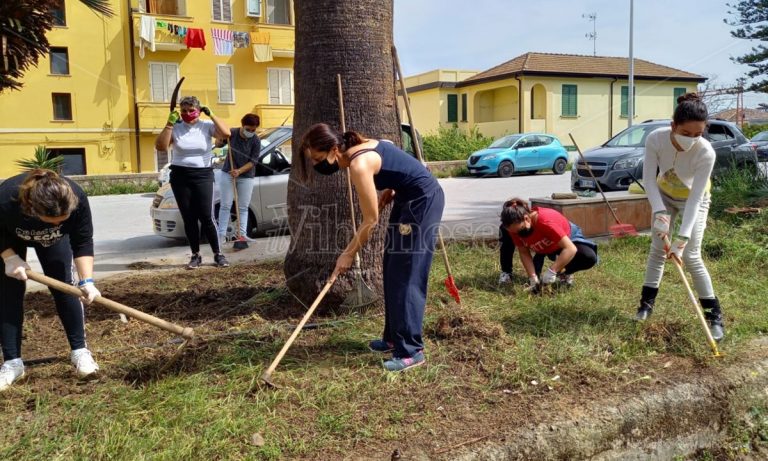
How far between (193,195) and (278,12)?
22.1 meters

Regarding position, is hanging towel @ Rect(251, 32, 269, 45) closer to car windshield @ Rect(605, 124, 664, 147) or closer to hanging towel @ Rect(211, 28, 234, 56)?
hanging towel @ Rect(211, 28, 234, 56)

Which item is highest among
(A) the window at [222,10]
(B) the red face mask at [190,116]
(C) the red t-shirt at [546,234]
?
(A) the window at [222,10]

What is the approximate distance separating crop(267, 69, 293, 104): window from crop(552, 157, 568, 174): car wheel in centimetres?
1171

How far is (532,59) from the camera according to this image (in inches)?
1227

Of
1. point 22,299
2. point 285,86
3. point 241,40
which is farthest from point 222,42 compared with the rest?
point 22,299

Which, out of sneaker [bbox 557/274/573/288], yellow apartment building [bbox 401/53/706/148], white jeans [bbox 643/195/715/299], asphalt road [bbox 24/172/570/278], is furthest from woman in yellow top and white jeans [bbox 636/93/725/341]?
yellow apartment building [bbox 401/53/706/148]

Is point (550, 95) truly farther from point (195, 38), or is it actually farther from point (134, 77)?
point (134, 77)

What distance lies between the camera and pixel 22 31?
523cm

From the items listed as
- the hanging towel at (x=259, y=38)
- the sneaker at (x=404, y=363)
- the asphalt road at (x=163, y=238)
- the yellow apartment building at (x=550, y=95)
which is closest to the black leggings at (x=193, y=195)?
the asphalt road at (x=163, y=238)

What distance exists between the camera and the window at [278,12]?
85.9 feet

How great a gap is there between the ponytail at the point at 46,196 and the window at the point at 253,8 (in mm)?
24078

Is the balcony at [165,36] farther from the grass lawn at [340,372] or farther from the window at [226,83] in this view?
the grass lawn at [340,372]

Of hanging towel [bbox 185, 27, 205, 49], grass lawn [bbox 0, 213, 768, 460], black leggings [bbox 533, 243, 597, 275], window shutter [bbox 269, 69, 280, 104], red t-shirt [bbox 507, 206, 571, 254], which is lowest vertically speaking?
grass lawn [bbox 0, 213, 768, 460]

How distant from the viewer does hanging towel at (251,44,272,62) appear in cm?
2553
